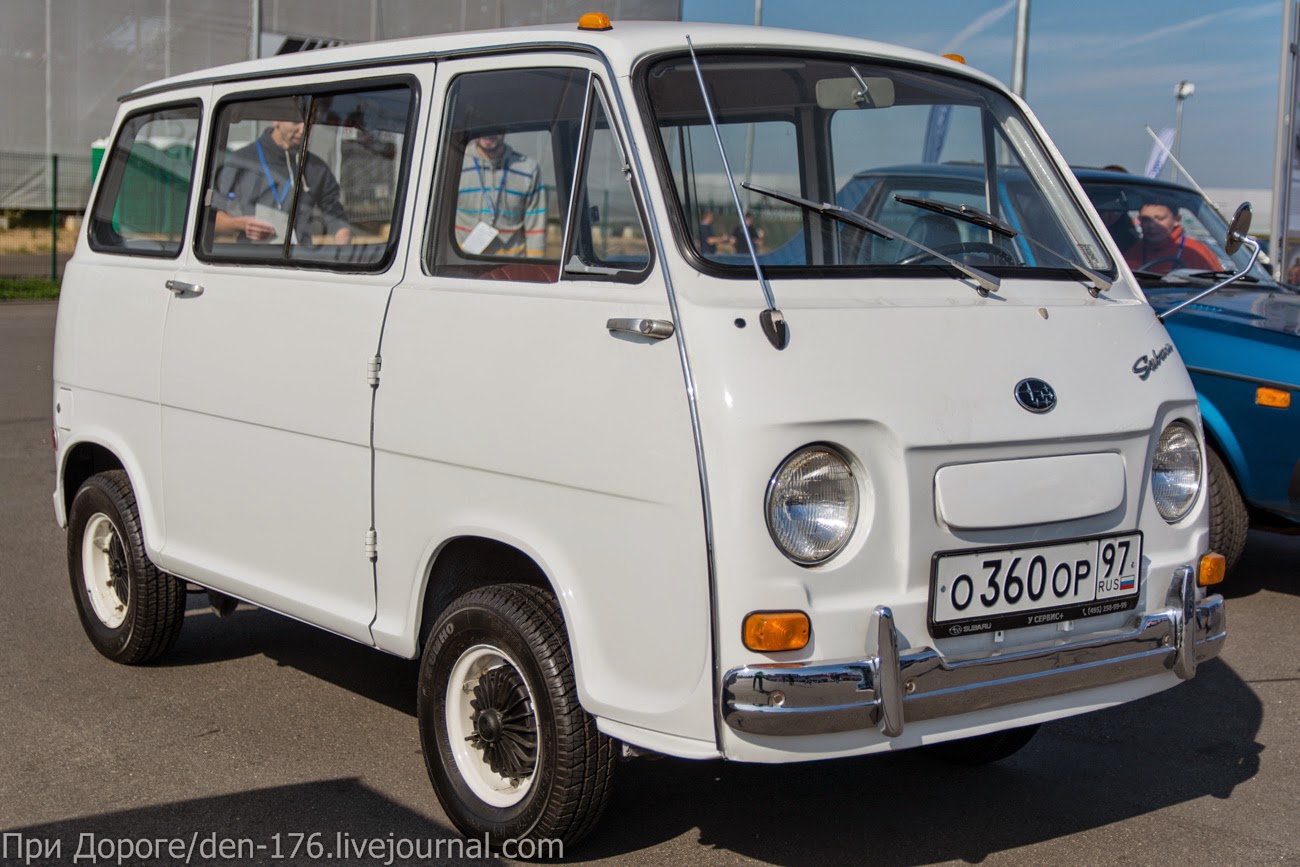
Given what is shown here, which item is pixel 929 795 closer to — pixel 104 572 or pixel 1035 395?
pixel 1035 395

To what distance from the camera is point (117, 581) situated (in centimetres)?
546

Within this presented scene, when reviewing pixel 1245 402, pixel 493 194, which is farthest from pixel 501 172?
pixel 1245 402

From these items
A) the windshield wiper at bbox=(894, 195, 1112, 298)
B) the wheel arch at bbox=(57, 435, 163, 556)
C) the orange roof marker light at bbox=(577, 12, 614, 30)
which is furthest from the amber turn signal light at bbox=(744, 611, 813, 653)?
the wheel arch at bbox=(57, 435, 163, 556)

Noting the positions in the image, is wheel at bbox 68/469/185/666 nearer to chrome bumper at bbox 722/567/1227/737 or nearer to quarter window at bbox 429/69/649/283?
quarter window at bbox 429/69/649/283

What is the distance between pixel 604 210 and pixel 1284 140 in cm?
977

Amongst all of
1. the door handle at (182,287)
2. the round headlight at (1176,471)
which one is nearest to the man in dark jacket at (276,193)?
the door handle at (182,287)

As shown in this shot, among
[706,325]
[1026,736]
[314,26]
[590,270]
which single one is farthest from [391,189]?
[314,26]

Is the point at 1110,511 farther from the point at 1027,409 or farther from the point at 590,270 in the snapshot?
the point at 590,270

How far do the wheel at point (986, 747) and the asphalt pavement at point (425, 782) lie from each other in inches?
1.9

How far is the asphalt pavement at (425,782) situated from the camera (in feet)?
12.6

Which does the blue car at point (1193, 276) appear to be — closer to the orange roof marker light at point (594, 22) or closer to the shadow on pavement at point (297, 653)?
the orange roof marker light at point (594, 22)

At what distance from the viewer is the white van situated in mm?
3227

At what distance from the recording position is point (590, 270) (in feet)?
11.8

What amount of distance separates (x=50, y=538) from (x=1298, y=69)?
1025cm
